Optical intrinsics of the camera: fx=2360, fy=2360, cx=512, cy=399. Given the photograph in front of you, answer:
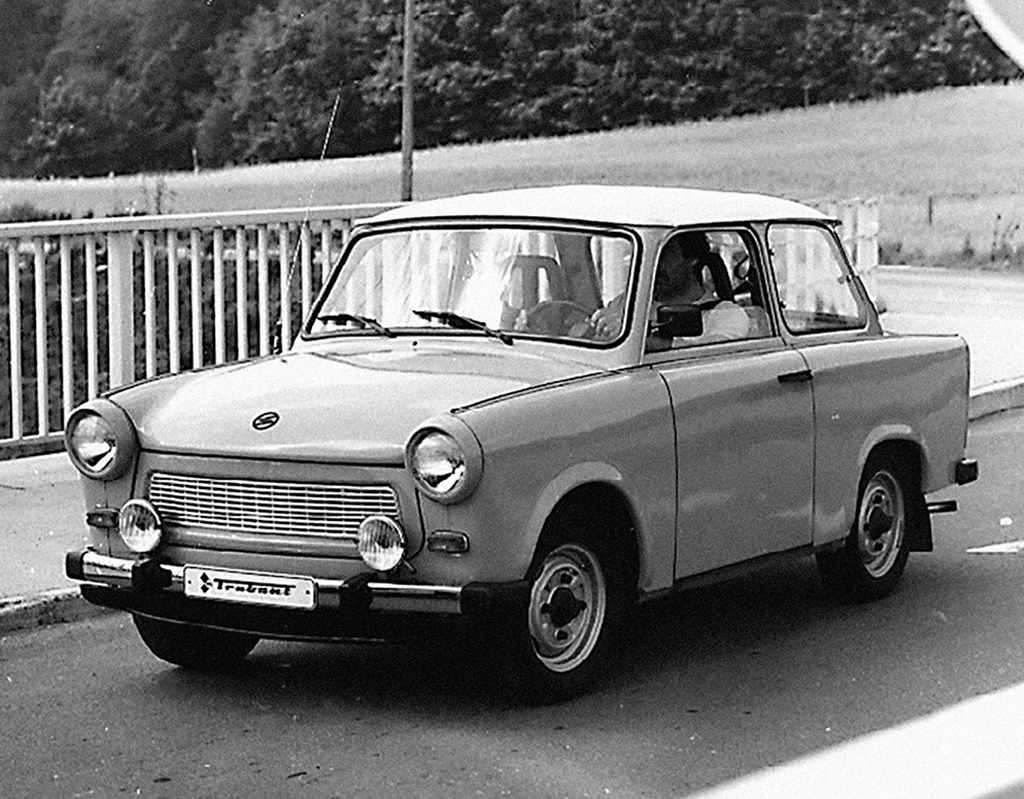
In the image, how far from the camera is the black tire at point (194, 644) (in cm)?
750

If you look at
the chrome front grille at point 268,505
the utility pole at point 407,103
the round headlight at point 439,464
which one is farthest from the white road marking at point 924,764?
the utility pole at point 407,103

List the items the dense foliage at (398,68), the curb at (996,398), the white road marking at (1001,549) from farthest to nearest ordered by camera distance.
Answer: the dense foliage at (398,68) → the curb at (996,398) → the white road marking at (1001,549)

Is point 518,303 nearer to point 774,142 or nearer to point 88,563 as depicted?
point 88,563

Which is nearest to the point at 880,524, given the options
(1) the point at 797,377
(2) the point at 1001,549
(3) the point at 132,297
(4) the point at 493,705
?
(1) the point at 797,377

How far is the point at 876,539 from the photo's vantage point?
338 inches

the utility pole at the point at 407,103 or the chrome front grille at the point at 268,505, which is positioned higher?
the utility pole at the point at 407,103

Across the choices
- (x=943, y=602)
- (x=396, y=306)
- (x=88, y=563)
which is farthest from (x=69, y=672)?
(x=943, y=602)

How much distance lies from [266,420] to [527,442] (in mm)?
814

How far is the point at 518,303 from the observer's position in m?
7.71

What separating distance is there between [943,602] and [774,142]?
1140 centimetres

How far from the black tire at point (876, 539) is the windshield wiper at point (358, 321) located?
173cm

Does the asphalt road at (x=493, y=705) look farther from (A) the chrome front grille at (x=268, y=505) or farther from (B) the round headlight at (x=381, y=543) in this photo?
(A) the chrome front grille at (x=268, y=505)

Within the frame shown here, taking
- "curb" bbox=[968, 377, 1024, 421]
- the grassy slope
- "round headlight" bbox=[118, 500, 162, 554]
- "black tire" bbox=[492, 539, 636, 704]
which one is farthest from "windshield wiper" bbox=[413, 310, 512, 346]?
"curb" bbox=[968, 377, 1024, 421]

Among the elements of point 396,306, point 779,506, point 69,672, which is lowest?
point 69,672
